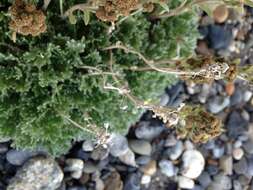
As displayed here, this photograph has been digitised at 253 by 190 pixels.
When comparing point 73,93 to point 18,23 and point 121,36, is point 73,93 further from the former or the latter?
point 18,23

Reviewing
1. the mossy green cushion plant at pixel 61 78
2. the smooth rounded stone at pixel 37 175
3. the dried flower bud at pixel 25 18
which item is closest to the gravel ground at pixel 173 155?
the smooth rounded stone at pixel 37 175

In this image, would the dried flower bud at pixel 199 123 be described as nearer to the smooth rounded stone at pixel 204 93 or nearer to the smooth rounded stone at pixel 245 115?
the smooth rounded stone at pixel 204 93

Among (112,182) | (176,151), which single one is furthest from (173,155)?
(112,182)

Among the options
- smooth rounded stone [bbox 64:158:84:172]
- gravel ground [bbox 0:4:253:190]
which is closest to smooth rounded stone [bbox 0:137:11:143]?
gravel ground [bbox 0:4:253:190]

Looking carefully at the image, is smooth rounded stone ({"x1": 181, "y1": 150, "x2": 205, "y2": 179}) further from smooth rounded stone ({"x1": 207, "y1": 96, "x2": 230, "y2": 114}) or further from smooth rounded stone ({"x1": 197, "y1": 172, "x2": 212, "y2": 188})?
smooth rounded stone ({"x1": 207, "y1": 96, "x2": 230, "y2": 114})

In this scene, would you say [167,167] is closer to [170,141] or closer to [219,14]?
[170,141]

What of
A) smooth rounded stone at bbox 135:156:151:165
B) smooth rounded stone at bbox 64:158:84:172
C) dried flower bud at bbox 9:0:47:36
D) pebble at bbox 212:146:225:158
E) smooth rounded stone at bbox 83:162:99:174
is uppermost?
dried flower bud at bbox 9:0:47:36
